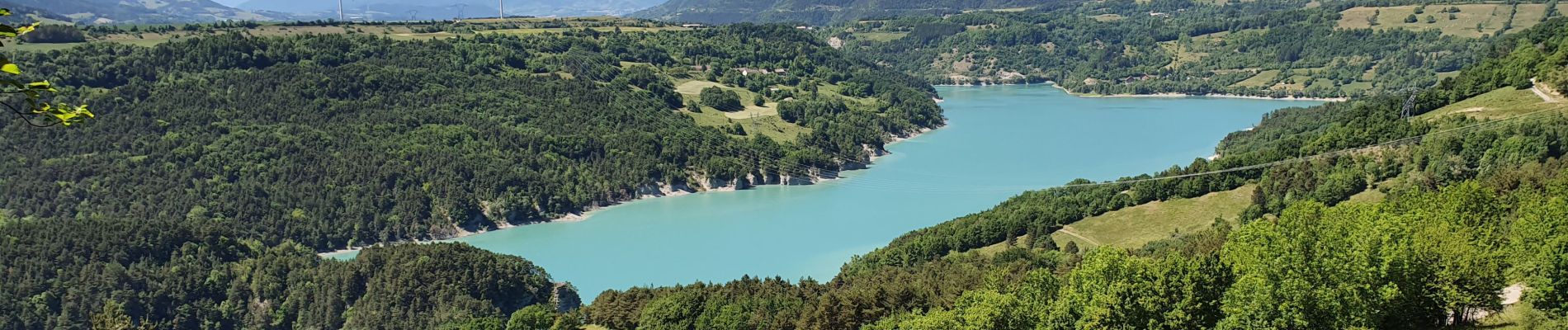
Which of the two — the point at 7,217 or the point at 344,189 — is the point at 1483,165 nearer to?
the point at 344,189

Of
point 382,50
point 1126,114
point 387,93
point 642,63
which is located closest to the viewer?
point 387,93

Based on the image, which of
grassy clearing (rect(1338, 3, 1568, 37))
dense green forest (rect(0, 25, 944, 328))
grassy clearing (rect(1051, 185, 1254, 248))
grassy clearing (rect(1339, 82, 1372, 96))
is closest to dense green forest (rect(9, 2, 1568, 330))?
dense green forest (rect(0, 25, 944, 328))

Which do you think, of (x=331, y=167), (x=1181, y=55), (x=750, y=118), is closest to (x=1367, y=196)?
(x=331, y=167)

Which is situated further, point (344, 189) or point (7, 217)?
point (344, 189)

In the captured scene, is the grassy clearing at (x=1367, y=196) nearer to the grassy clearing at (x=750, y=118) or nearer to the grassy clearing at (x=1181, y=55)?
the grassy clearing at (x=750, y=118)

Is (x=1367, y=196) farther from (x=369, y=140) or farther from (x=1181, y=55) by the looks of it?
(x=1181, y=55)

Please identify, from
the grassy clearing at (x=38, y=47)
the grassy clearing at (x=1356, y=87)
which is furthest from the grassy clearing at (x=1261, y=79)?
the grassy clearing at (x=38, y=47)

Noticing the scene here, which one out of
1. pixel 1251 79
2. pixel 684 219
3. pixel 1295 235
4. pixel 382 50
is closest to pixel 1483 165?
pixel 1295 235
